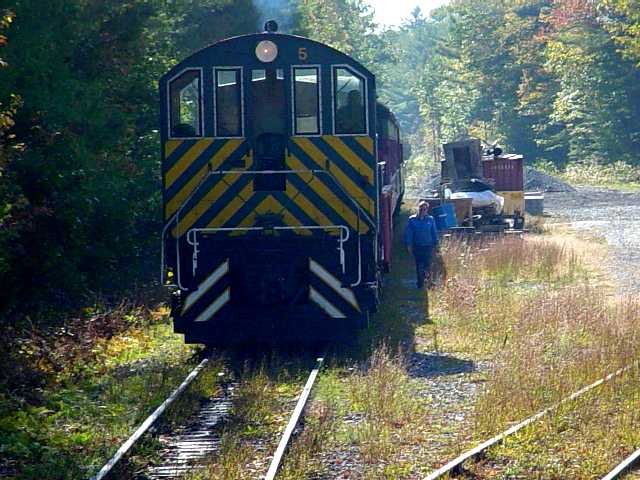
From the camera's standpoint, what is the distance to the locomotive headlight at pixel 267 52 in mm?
12172

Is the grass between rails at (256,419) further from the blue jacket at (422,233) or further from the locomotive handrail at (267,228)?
the blue jacket at (422,233)

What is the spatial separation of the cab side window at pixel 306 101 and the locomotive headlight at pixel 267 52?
0.31 metres

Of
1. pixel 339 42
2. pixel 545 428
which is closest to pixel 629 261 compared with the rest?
pixel 545 428

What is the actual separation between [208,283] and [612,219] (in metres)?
26.0

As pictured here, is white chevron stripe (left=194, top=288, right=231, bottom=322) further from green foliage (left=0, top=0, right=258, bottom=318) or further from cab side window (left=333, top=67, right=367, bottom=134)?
cab side window (left=333, top=67, right=367, bottom=134)

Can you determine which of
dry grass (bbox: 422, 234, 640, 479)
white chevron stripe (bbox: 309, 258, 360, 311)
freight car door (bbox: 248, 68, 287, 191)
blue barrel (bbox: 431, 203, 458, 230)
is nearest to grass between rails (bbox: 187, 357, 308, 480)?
white chevron stripe (bbox: 309, 258, 360, 311)

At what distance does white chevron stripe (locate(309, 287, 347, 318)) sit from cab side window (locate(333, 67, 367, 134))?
1.89 meters

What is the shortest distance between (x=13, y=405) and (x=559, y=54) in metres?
61.1

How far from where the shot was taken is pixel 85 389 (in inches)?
416

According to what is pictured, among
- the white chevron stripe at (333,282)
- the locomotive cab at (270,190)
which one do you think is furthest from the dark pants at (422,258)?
the white chevron stripe at (333,282)

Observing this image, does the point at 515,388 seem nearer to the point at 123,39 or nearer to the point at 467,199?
the point at 123,39

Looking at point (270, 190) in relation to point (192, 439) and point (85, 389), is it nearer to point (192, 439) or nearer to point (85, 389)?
point (85, 389)

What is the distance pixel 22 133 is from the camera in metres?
12.9

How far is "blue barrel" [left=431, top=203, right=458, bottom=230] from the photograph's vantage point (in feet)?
86.9
